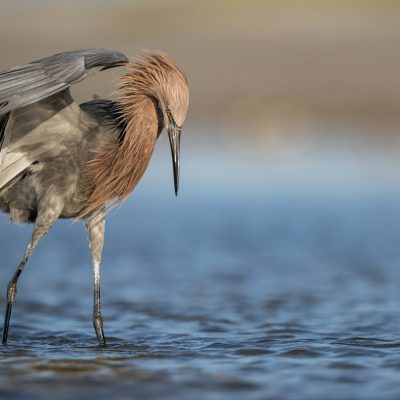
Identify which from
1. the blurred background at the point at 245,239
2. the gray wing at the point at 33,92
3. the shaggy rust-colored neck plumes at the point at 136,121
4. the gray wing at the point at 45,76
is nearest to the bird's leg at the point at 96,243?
the shaggy rust-colored neck plumes at the point at 136,121

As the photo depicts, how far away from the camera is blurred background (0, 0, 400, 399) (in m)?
5.92

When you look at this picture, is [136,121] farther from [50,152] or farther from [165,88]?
[50,152]

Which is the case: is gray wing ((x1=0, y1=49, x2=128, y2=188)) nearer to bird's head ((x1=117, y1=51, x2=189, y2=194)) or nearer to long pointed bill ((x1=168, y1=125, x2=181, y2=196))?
bird's head ((x1=117, y1=51, x2=189, y2=194))

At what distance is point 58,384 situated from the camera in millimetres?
5402

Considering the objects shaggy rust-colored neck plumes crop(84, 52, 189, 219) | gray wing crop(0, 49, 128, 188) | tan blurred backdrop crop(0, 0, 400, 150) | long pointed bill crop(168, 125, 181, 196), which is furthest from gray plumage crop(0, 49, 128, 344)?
tan blurred backdrop crop(0, 0, 400, 150)

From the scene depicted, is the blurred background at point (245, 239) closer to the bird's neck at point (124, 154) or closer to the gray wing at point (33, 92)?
the bird's neck at point (124, 154)

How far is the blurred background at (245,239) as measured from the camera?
5.92 metres

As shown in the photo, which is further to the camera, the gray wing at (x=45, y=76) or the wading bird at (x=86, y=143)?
the wading bird at (x=86, y=143)

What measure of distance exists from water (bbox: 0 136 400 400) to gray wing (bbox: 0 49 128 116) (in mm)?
1637

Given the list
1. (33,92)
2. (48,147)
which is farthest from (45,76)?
(48,147)

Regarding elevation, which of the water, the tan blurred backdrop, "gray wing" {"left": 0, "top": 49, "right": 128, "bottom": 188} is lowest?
the water

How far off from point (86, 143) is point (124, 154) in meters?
0.28

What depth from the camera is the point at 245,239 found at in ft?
39.0

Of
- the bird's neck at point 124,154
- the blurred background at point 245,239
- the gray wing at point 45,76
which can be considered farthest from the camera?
the bird's neck at point 124,154
